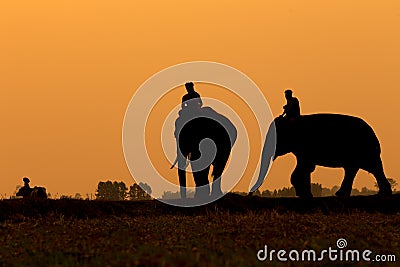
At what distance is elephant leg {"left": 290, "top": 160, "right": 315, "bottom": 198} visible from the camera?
2827 cm

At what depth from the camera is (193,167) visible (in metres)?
29.1

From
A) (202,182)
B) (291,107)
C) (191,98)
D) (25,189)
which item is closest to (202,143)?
(202,182)

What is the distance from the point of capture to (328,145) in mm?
29531

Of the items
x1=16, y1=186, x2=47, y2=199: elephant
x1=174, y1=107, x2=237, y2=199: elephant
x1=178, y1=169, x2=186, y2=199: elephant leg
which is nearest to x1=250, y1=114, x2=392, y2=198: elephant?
x1=174, y1=107, x2=237, y2=199: elephant

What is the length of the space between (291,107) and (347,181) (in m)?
3.37

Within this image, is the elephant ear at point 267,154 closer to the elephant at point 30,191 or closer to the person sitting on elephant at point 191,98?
the person sitting on elephant at point 191,98

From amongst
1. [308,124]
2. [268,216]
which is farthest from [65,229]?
[308,124]

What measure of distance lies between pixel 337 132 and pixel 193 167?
5.18m

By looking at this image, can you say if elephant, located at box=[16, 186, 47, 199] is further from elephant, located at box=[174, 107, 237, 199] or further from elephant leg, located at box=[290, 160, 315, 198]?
elephant leg, located at box=[290, 160, 315, 198]

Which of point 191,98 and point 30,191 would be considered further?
point 30,191

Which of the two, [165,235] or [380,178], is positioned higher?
[380,178]

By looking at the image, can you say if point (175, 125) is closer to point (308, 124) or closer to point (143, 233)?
point (308, 124)

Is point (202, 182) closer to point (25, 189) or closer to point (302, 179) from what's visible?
point (302, 179)

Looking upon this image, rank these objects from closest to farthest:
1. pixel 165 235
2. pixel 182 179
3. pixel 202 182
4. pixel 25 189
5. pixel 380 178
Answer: pixel 165 235
pixel 202 182
pixel 182 179
pixel 380 178
pixel 25 189
